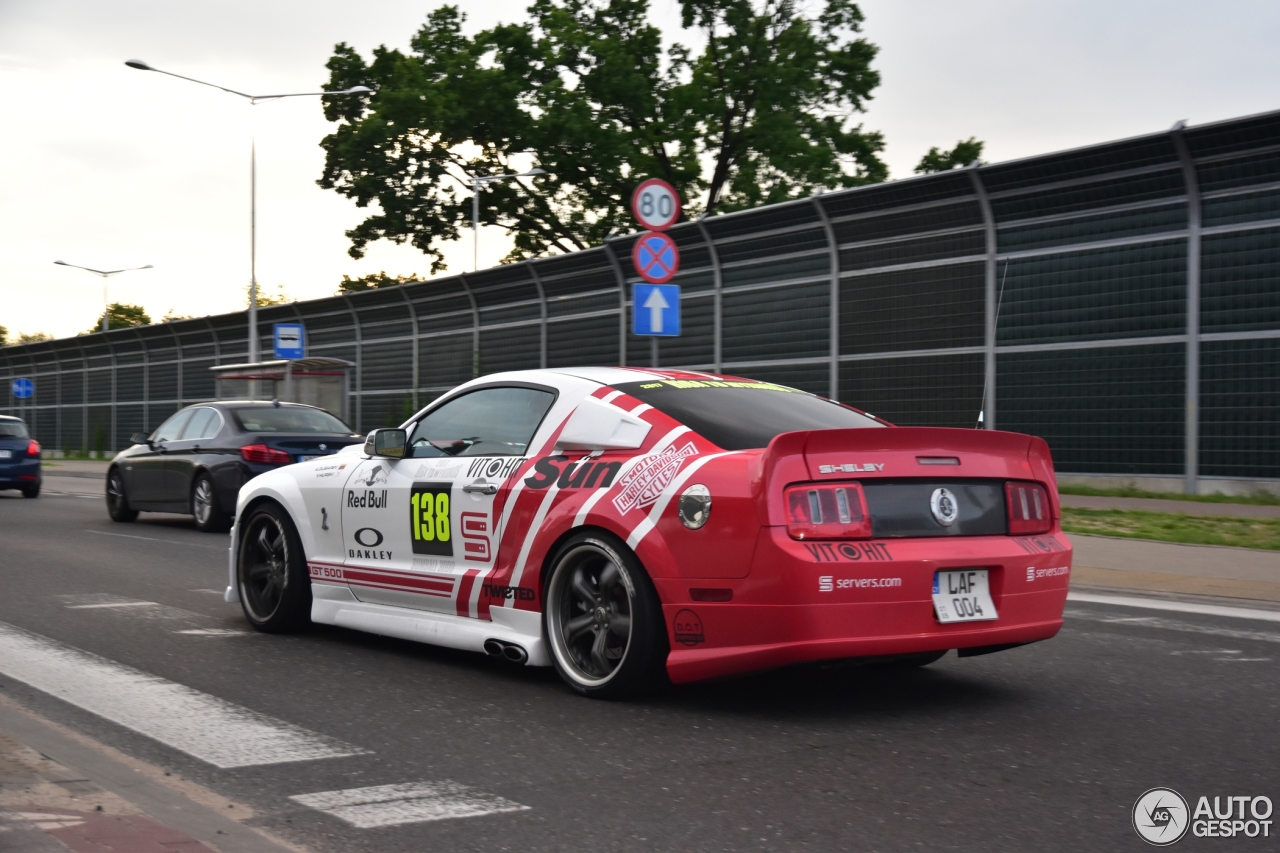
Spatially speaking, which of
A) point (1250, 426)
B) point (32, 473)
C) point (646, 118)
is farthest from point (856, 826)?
point (646, 118)

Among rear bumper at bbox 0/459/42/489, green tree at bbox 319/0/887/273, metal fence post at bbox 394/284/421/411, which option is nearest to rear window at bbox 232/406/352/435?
rear bumper at bbox 0/459/42/489

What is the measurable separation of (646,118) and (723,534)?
4029 centimetres

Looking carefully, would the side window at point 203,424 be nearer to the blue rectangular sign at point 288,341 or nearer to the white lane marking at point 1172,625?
the white lane marking at point 1172,625

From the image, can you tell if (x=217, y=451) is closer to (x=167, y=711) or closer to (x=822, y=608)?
(x=167, y=711)

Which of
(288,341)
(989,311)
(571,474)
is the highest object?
(288,341)

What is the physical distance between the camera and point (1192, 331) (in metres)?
15.8

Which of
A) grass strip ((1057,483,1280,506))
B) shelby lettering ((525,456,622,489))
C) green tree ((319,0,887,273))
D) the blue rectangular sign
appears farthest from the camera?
green tree ((319,0,887,273))

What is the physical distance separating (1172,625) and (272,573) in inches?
203

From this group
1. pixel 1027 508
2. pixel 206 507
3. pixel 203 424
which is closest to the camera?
pixel 1027 508

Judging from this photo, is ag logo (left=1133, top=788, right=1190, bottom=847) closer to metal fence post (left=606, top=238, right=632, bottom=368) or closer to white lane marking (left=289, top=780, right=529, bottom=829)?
white lane marking (left=289, top=780, right=529, bottom=829)

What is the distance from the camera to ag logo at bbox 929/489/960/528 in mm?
5473

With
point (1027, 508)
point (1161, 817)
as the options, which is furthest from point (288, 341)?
point (1161, 817)

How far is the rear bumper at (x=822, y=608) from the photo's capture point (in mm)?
5113

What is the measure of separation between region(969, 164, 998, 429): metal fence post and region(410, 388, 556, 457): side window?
11.7m
